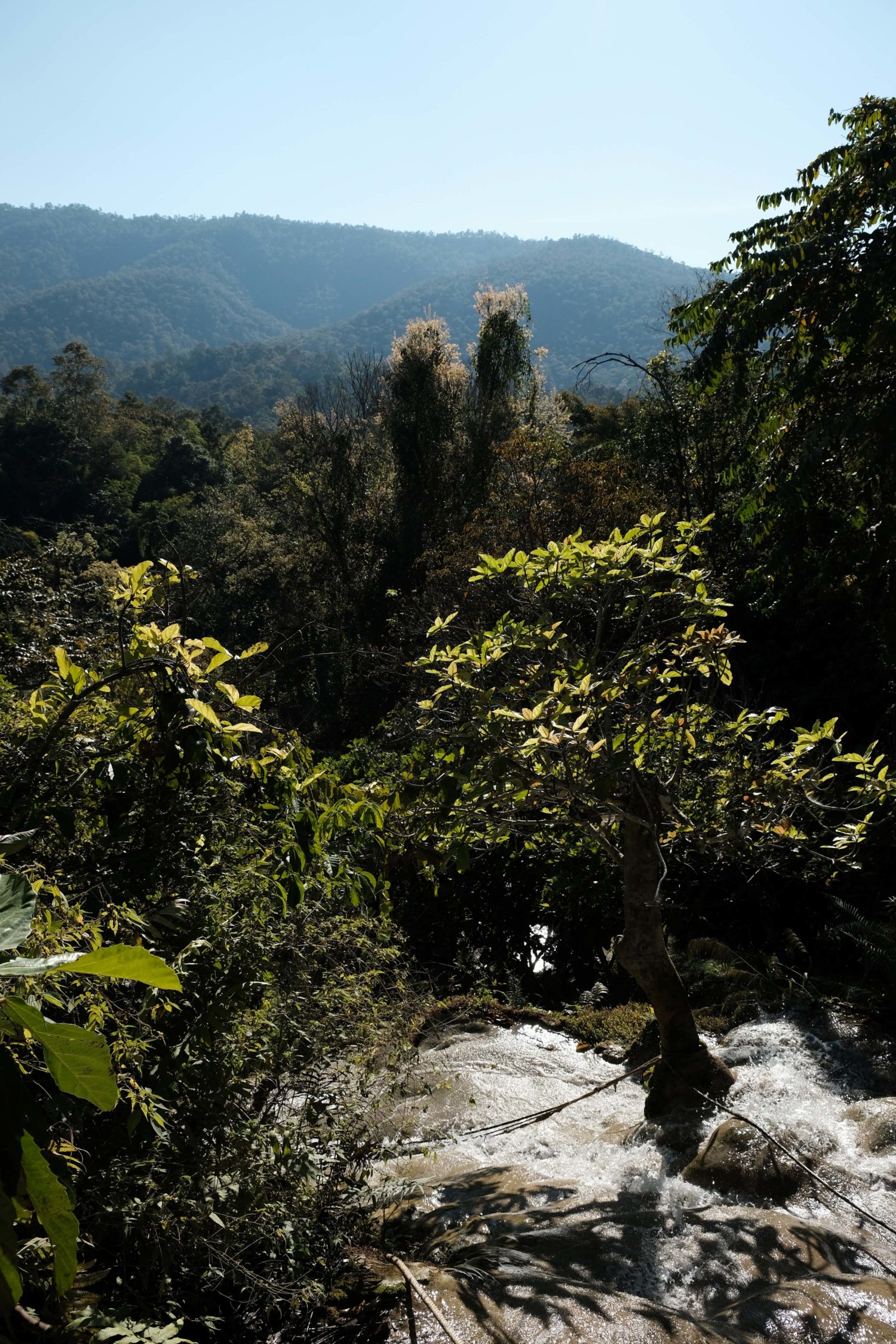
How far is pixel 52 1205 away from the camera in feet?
2.57

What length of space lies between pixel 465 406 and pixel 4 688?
62.8 feet

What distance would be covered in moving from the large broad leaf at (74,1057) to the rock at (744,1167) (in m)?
3.55

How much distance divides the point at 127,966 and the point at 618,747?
3013 mm

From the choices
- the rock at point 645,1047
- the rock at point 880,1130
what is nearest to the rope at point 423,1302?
the rock at point 880,1130

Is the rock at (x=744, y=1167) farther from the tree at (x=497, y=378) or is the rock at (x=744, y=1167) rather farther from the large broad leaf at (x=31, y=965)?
the tree at (x=497, y=378)

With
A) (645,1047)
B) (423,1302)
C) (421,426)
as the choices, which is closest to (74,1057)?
(423,1302)

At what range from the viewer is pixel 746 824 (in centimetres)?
399

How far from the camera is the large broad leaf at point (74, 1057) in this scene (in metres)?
0.73

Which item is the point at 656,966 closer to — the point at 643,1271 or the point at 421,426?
the point at 643,1271

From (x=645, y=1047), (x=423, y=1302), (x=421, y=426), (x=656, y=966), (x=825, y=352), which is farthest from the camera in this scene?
(x=421, y=426)

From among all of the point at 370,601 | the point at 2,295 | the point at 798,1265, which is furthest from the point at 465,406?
the point at 2,295

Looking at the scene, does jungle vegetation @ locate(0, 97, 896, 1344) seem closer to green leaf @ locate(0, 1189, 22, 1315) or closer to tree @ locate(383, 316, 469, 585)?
green leaf @ locate(0, 1189, 22, 1315)

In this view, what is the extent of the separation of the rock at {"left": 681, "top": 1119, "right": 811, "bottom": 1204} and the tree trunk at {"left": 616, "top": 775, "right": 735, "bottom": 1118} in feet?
1.00

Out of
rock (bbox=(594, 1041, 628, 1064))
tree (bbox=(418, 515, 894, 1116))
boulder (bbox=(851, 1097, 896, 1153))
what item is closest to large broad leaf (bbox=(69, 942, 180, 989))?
tree (bbox=(418, 515, 894, 1116))
